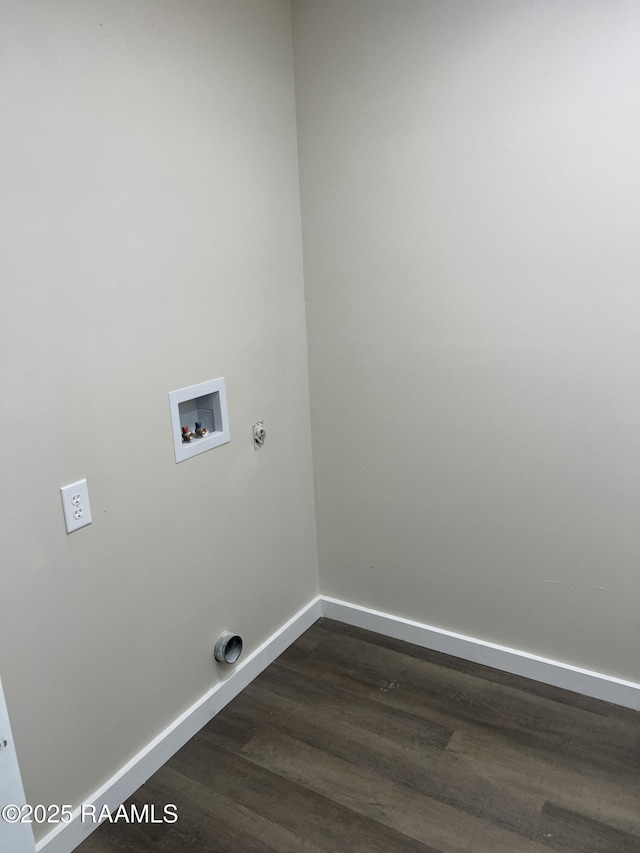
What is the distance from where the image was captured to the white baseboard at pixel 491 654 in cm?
216

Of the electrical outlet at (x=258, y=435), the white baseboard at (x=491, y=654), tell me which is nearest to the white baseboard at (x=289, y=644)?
the white baseboard at (x=491, y=654)

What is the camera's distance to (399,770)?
193cm

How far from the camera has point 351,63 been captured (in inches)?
85.0

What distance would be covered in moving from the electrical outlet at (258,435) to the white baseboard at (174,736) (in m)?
0.77

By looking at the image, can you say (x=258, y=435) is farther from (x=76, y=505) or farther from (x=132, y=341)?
(x=76, y=505)

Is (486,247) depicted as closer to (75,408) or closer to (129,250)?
(129,250)

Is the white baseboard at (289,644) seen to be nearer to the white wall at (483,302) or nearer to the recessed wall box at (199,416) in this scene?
the white wall at (483,302)

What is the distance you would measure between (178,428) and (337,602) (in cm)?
118

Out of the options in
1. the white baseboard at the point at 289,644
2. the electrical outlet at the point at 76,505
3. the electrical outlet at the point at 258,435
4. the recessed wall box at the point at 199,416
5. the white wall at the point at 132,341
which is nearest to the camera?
the white wall at the point at 132,341

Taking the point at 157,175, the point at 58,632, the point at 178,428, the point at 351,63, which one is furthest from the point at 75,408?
the point at 351,63

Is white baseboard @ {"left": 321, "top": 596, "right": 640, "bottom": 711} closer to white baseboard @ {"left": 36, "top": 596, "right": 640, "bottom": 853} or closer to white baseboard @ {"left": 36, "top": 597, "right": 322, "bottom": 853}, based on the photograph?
white baseboard @ {"left": 36, "top": 596, "right": 640, "bottom": 853}

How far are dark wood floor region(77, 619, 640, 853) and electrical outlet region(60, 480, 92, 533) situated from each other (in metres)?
0.87

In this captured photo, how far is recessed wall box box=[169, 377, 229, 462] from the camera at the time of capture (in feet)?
6.36

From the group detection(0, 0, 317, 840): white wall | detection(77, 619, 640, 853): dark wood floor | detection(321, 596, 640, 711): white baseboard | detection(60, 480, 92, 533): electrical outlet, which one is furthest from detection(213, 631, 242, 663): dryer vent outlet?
detection(60, 480, 92, 533): electrical outlet
